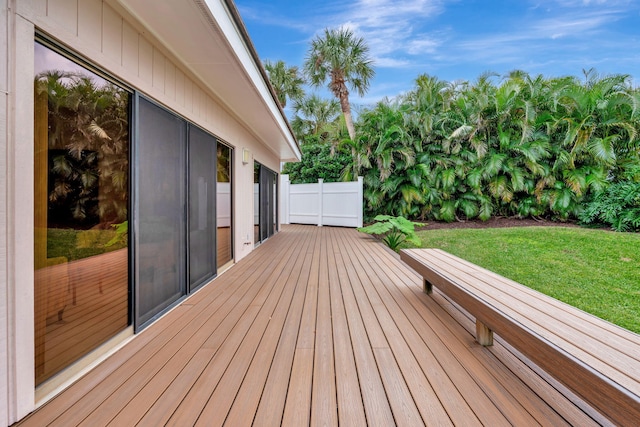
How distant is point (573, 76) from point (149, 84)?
10.1 metres

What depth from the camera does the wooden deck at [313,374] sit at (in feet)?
4.44

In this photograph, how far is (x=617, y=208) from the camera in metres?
6.54

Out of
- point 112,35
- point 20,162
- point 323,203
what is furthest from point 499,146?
point 20,162

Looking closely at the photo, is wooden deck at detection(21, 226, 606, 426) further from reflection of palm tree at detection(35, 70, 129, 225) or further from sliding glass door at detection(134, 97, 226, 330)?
reflection of palm tree at detection(35, 70, 129, 225)

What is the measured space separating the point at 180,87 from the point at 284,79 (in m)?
12.7

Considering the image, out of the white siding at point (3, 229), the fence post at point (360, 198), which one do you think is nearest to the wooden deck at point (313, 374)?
the white siding at point (3, 229)

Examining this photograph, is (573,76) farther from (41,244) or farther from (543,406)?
(41,244)

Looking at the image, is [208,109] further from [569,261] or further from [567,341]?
[569,261]

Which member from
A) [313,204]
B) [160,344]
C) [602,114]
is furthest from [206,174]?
[602,114]

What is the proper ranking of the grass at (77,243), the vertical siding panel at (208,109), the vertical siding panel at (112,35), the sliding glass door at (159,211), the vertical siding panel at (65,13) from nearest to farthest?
the vertical siding panel at (65,13)
the grass at (77,243)
the vertical siding panel at (112,35)
the sliding glass door at (159,211)
the vertical siding panel at (208,109)

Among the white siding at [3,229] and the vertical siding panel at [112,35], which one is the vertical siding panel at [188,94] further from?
the white siding at [3,229]

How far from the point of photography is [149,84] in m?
2.34

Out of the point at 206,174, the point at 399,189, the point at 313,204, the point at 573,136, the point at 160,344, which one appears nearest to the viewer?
the point at 160,344

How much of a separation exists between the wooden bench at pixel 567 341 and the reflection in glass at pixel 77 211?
7.80ft
